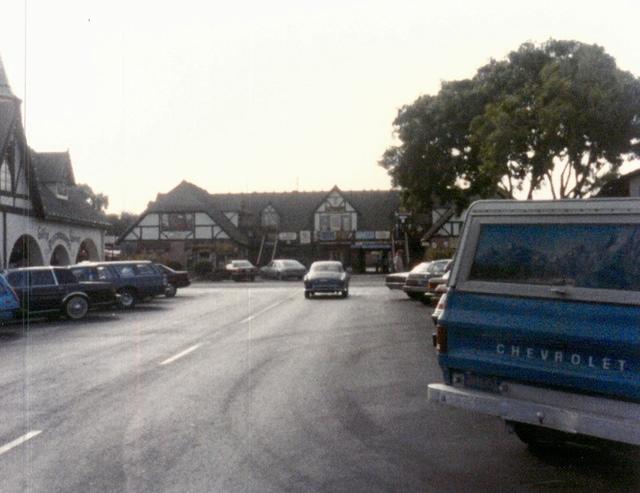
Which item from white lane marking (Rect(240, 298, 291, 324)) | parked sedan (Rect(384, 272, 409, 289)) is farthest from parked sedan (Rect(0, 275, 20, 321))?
parked sedan (Rect(384, 272, 409, 289))

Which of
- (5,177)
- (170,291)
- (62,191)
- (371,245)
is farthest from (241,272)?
(5,177)

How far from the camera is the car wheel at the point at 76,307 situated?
26.1 meters

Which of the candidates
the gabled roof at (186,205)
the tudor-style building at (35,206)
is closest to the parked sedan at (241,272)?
the gabled roof at (186,205)

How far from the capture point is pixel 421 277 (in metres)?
31.7

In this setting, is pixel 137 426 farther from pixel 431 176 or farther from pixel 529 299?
pixel 431 176

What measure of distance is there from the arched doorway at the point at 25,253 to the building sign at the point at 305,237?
49613 mm

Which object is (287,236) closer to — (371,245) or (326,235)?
(326,235)

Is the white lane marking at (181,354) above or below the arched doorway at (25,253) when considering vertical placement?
below

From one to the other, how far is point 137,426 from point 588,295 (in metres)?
4.79

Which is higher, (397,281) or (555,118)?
(555,118)

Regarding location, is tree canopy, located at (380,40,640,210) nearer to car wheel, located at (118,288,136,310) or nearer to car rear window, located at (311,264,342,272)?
car rear window, located at (311,264,342,272)

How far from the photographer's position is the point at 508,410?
6945mm

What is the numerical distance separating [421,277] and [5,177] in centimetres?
1624

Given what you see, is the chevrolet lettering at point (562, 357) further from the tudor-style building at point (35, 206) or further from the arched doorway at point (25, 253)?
the arched doorway at point (25, 253)
